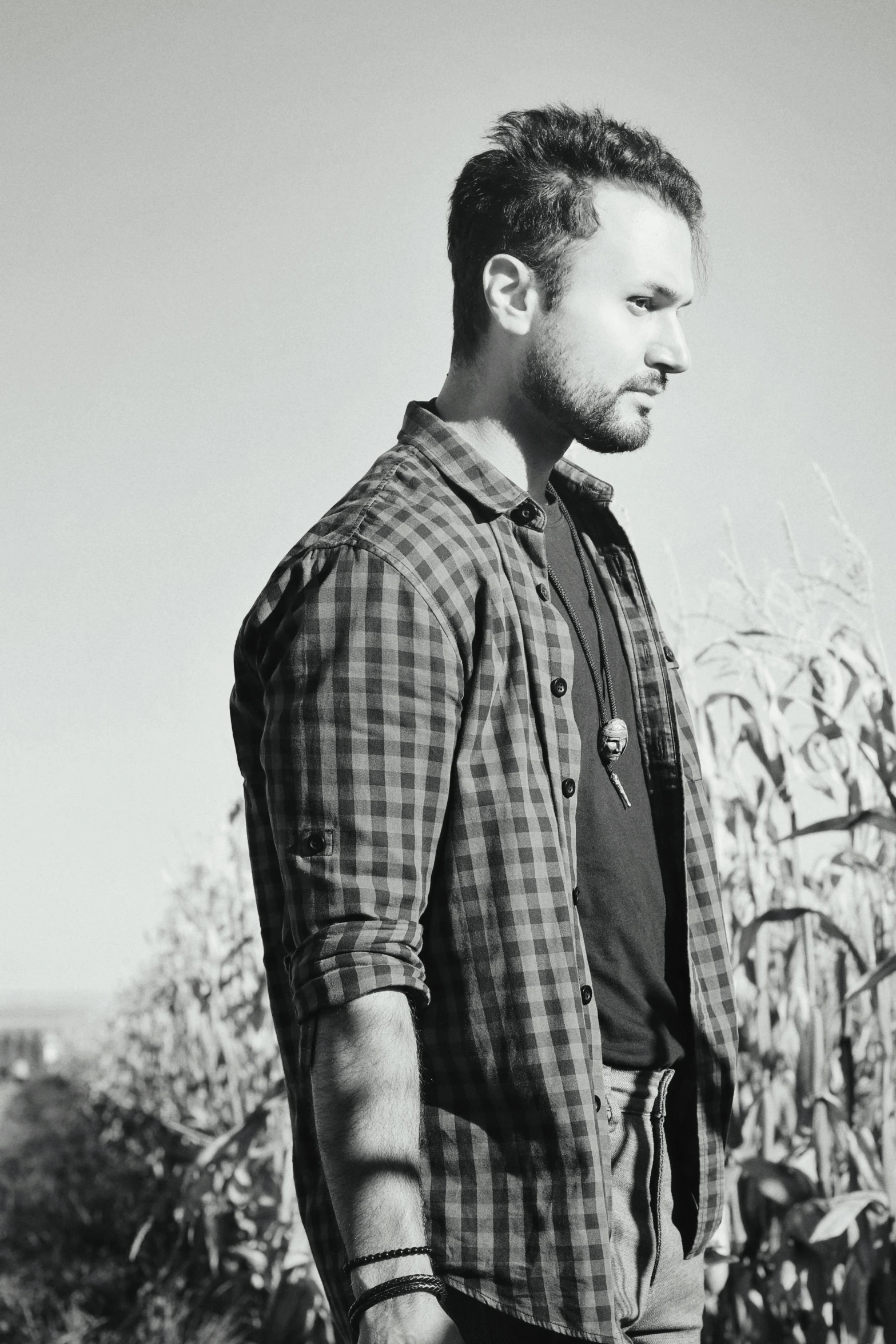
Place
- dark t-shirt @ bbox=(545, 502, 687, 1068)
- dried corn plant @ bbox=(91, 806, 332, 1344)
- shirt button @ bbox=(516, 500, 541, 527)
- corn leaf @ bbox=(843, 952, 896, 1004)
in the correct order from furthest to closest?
dried corn plant @ bbox=(91, 806, 332, 1344)
corn leaf @ bbox=(843, 952, 896, 1004)
shirt button @ bbox=(516, 500, 541, 527)
dark t-shirt @ bbox=(545, 502, 687, 1068)

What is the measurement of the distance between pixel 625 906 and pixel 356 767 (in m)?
0.33

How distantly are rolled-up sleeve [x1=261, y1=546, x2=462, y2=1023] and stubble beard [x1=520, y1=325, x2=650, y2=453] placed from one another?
0.33m

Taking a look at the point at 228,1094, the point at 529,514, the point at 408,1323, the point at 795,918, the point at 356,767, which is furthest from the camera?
the point at 228,1094

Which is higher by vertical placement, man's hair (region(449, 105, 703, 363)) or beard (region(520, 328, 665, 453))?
man's hair (region(449, 105, 703, 363))

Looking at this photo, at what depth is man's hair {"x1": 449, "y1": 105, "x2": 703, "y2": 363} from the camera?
55.9 inches

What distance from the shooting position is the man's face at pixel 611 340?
4.47 feet

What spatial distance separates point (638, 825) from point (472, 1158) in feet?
1.24

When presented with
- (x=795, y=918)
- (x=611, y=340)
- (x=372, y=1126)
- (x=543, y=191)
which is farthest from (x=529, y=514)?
(x=795, y=918)

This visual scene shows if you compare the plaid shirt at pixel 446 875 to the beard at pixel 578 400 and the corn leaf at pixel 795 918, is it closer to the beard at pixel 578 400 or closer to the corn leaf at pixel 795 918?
the beard at pixel 578 400

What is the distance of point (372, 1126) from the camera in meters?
1.01

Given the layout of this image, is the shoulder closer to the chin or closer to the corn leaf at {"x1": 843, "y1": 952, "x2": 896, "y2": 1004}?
the chin

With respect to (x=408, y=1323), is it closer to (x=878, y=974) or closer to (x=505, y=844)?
(x=505, y=844)

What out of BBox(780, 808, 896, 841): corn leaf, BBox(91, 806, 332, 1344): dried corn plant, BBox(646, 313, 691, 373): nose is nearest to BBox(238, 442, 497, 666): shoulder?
BBox(646, 313, 691, 373): nose

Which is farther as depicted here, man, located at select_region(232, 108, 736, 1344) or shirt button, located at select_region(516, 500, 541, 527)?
shirt button, located at select_region(516, 500, 541, 527)
